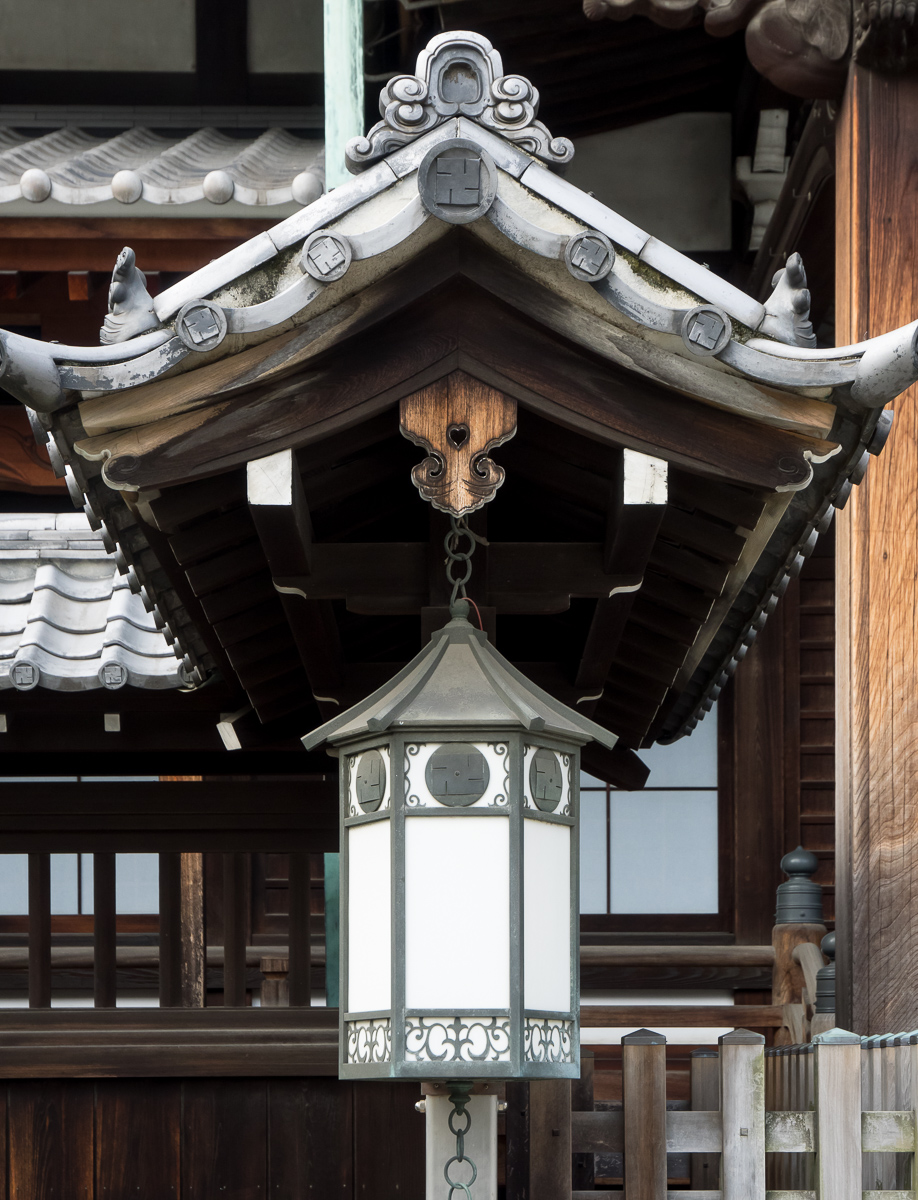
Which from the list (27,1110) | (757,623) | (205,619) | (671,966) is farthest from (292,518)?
(671,966)

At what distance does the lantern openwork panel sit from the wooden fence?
65 centimetres

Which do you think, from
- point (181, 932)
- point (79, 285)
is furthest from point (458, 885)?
point (79, 285)

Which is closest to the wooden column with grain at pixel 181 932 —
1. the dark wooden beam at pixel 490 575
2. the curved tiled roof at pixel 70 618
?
the curved tiled roof at pixel 70 618

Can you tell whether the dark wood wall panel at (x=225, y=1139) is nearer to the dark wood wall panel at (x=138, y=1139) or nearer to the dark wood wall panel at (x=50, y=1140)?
the dark wood wall panel at (x=138, y=1139)

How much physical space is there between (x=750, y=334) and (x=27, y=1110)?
3.79 metres

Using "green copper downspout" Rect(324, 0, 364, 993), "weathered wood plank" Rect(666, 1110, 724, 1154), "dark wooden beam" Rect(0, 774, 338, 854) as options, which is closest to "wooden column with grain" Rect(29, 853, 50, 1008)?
"dark wooden beam" Rect(0, 774, 338, 854)

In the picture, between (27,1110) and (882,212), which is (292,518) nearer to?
(882,212)

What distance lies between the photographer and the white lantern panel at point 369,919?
10.2 ft

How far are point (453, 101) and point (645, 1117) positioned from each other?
250 cm

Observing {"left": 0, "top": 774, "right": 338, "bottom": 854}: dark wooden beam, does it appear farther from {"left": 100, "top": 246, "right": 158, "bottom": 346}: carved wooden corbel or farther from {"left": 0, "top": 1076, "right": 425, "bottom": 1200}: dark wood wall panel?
{"left": 100, "top": 246, "right": 158, "bottom": 346}: carved wooden corbel

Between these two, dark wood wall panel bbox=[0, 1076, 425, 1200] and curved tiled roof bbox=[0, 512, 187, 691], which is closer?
curved tiled roof bbox=[0, 512, 187, 691]

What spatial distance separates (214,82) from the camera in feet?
25.3

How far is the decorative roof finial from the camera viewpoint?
3.00 meters

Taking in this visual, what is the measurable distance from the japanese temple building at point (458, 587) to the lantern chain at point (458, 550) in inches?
1.2
